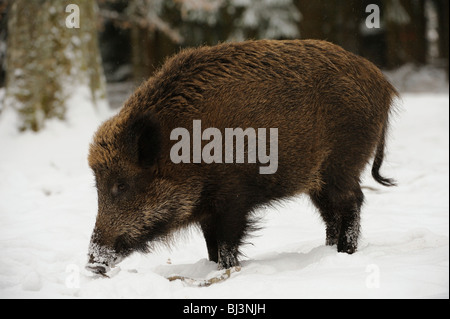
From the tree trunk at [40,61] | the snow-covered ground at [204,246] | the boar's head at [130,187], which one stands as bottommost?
the snow-covered ground at [204,246]

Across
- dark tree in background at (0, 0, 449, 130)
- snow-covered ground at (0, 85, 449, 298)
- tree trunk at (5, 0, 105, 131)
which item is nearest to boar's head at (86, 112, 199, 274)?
snow-covered ground at (0, 85, 449, 298)

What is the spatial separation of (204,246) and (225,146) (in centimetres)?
147

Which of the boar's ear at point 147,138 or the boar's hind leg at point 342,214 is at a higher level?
the boar's ear at point 147,138

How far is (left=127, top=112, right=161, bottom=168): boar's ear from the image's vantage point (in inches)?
139

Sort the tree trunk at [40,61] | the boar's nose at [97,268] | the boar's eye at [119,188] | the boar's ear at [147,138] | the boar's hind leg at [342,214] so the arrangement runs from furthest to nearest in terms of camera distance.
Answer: the tree trunk at [40,61], the boar's hind leg at [342,214], the boar's eye at [119,188], the boar's ear at [147,138], the boar's nose at [97,268]

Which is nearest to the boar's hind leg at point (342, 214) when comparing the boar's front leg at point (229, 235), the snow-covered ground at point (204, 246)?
the snow-covered ground at point (204, 246)

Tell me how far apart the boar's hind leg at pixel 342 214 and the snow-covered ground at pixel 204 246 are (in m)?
0.14

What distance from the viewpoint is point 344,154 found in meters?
4.07

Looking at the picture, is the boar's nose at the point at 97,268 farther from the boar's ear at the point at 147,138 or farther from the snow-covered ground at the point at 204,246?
the boar's ear at the point at 147,138

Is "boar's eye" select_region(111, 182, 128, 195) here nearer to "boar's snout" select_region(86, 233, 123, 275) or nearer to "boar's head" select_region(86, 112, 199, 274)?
"boar's head" select_region(86, 112, 199, 274)

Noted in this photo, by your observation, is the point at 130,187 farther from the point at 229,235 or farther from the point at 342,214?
the point at 342,214

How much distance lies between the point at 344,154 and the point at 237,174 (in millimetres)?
902

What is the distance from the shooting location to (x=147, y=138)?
3574mm

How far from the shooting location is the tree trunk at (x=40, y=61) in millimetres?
7586
